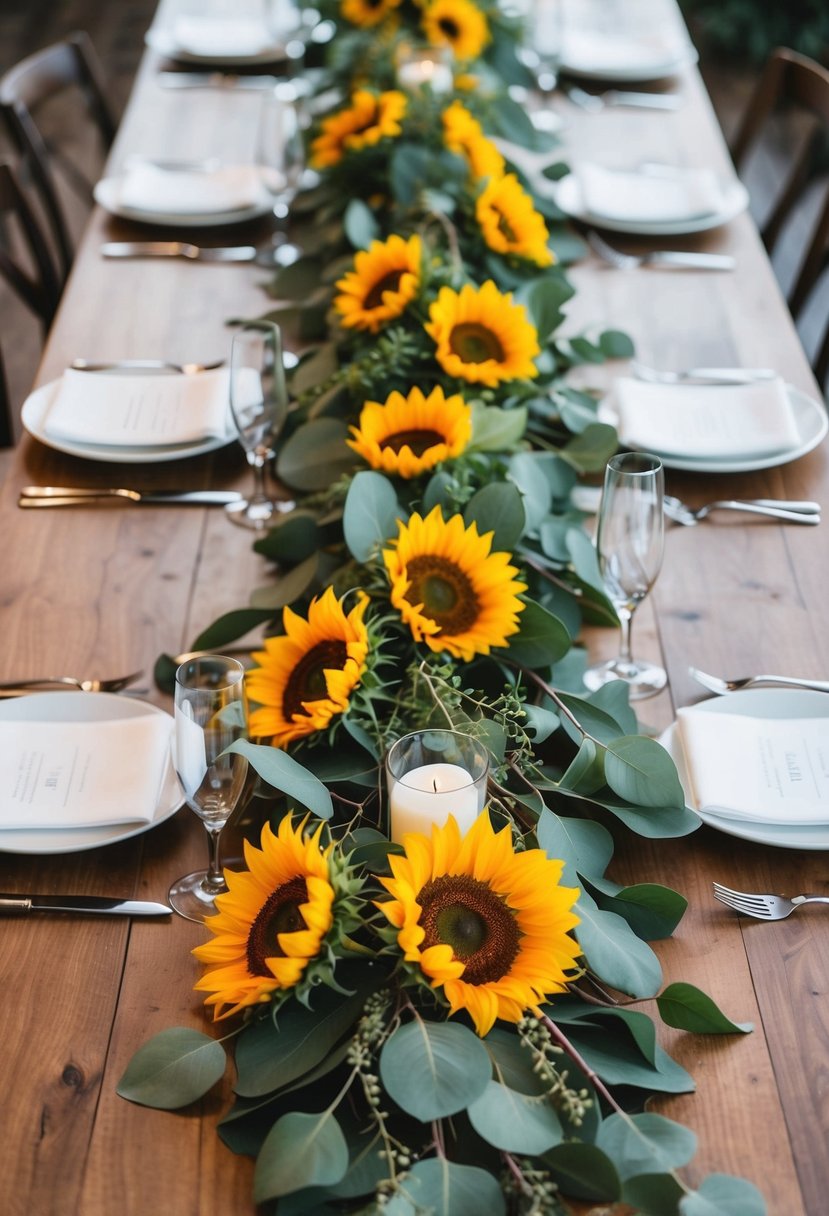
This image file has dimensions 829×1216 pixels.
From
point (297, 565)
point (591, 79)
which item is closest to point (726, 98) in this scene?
point (591, 79)

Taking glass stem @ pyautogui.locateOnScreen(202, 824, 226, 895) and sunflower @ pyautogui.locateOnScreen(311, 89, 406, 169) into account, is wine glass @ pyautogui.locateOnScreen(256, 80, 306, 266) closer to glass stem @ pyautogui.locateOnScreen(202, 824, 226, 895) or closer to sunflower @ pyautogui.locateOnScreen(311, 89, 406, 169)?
sunflower @ pyautogui.locateOnScreen(311, 89, 406, 169)

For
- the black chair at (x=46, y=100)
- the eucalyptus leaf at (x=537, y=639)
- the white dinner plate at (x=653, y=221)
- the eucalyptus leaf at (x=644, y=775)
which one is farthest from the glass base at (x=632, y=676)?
the black chair at (x=46, y=100)

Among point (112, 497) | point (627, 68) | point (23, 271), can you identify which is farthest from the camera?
point (627, 68)

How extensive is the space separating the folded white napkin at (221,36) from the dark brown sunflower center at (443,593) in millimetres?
2148

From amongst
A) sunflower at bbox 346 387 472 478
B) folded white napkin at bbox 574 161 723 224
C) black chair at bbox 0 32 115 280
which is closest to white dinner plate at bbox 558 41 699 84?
folded white napkin at bbox 574 161 723 224

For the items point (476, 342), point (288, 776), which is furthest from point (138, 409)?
point (288, 776)

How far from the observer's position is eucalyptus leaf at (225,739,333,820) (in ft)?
3.19

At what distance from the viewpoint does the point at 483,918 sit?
2.98ft

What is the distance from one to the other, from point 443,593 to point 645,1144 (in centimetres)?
53

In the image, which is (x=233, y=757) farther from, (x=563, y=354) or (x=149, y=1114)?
(x=563, y=354)

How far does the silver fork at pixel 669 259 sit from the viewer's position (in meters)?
2.19

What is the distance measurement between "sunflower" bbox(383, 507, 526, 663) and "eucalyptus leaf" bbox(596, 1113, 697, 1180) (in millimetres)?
444

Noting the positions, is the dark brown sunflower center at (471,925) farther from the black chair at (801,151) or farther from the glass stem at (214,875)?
the black chair at (801,151)

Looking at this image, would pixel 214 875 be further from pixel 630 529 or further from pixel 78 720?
pixel 630 529
